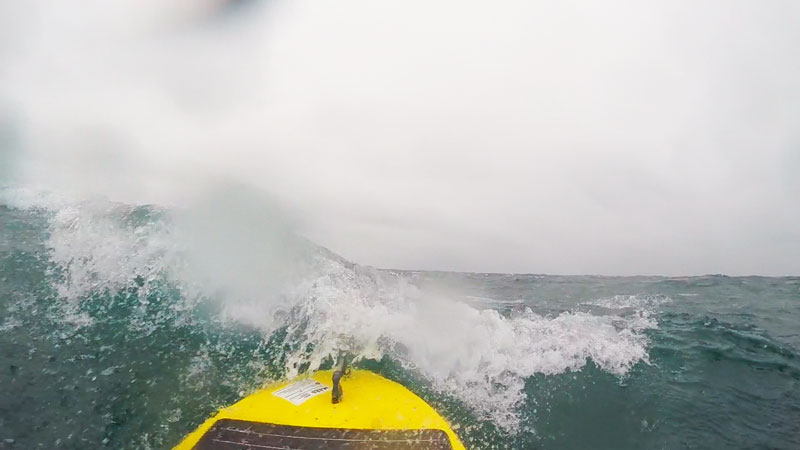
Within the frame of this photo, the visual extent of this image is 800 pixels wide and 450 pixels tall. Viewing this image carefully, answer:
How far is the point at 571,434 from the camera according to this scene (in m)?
6.18

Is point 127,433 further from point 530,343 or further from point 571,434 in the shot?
point 530,343

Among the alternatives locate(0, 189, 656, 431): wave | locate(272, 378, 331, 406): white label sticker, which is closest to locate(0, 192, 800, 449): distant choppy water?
locate(0, 189, 656, 431): wave

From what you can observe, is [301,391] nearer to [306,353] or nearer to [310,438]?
[310,438]

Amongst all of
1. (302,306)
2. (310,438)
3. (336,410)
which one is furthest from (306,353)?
(310,438)

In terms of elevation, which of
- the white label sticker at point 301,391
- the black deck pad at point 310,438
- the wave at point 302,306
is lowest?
the black deck pad at point 310,438

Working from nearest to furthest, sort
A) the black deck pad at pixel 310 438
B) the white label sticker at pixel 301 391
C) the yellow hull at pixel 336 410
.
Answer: the black deck pad at pixel 310 438
the yellow hull at pixel 336 410
the white label sticker at pixel 301 391

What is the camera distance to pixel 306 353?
723 centimetres

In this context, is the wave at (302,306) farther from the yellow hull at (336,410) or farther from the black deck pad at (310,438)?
the black deck pad at (310,438)

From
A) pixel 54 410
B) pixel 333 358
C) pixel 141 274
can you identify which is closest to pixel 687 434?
pixel 333 358

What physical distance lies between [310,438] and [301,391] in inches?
46.6

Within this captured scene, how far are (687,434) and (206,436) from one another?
6422mm

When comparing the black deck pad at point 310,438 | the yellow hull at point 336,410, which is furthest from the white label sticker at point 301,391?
the black deck pad at point 310,438

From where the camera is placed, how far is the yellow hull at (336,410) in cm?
496

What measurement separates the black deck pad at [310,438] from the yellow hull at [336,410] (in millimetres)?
72
